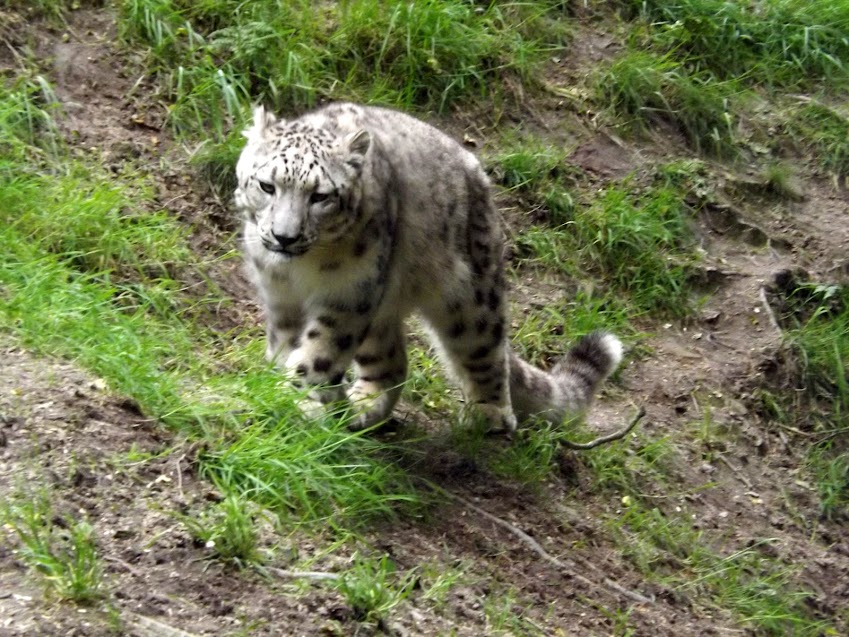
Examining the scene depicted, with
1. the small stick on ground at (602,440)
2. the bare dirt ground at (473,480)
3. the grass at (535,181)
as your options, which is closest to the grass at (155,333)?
the bare dirt ground at (473,480)

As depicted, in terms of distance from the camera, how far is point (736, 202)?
8734mm

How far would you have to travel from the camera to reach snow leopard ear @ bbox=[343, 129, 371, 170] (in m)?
5.30

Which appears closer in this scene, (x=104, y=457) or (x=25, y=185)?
(x=104, y=457)

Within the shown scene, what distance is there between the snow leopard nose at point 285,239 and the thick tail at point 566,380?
178 centimetres

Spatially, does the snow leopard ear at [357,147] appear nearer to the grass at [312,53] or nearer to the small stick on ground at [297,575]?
the small stick on ground at [297,575]

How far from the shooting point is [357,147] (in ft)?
→ 17.5

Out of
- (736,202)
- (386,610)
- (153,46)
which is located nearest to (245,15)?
(153,46)

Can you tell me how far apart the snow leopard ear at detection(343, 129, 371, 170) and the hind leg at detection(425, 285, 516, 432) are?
0.95 meters

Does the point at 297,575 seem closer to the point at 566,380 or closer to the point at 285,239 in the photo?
the point at 285,239

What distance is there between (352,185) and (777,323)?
368 cm

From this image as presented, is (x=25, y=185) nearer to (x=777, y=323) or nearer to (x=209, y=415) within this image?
(x=209, y=415)

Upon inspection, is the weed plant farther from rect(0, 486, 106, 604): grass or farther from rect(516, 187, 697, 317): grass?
rect(516, 187, 697, 317): grass

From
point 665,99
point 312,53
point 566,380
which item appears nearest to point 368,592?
point 566,380

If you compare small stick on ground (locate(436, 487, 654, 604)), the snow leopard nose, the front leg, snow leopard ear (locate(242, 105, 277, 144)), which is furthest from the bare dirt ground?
snow leopard ear (locate(242, 105, 277, 144))
